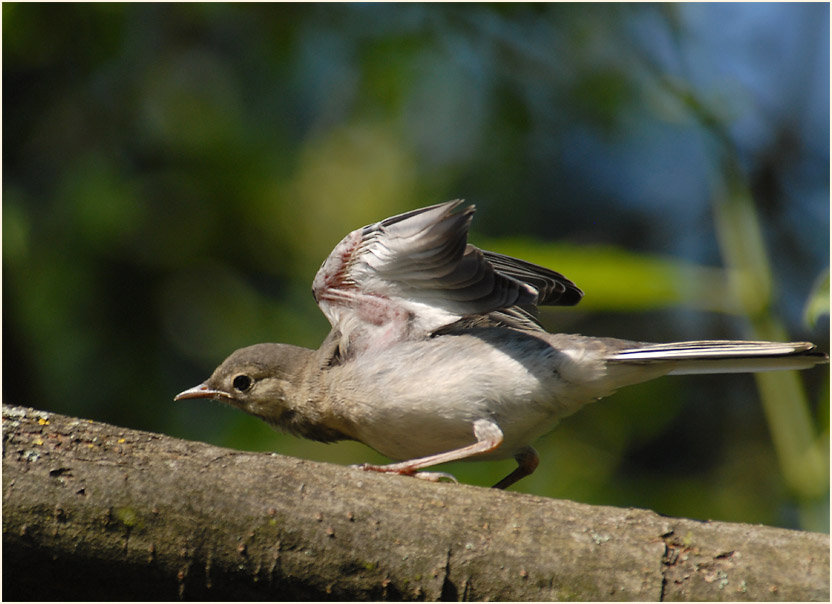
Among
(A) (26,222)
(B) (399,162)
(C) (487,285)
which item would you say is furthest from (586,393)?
(A) (26,222)

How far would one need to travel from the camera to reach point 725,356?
12.7 ft

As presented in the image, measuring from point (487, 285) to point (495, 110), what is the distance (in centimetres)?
405

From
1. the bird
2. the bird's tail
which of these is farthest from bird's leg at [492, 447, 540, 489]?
the bird's tail

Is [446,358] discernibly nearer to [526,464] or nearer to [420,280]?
[420,280]

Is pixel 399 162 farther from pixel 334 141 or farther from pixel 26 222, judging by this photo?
pixel 26 222

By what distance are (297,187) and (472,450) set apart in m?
3.48

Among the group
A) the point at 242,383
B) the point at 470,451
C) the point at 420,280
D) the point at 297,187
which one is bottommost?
the point at 470,451

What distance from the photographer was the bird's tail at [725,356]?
3.71 m

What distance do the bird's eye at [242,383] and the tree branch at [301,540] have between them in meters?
1.72

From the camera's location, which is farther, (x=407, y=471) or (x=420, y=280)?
(x=420, y=280)

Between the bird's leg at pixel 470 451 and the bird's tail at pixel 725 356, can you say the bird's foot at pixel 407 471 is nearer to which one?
the bird's leg at pixel 470 451

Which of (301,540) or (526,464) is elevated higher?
(526,464)

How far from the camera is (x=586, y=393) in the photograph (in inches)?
171

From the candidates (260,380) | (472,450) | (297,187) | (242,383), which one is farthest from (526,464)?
(297,187)
